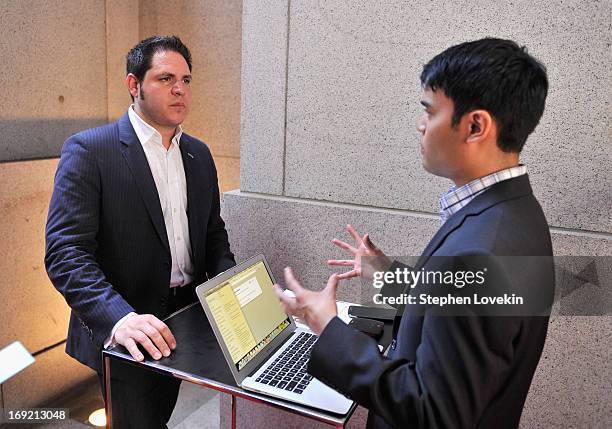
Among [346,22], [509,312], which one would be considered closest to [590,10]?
[346,22]

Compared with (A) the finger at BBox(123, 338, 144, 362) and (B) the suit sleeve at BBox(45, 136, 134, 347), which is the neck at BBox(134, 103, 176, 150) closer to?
(B) the suit sleeve at BBox(45, 136, 134, 347)

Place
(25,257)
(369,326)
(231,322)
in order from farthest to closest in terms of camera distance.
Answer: (25,257), (369,326), (231,322)

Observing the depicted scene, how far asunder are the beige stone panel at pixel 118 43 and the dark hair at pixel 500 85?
2816 mm

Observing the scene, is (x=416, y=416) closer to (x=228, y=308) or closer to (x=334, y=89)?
(x=228, y=308)

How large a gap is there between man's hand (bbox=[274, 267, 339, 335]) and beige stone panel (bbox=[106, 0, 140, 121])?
2650 millimetres

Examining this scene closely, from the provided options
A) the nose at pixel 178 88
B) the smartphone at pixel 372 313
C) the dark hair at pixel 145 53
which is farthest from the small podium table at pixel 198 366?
the dark hair at pixel 145 53

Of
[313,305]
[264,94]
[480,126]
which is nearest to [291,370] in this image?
[313,305]

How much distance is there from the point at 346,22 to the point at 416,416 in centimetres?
165

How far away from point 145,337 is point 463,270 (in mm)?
1026

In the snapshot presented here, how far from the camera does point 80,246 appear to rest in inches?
71.7

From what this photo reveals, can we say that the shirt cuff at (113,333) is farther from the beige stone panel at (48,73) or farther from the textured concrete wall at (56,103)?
the beige stone panel at (48,73)

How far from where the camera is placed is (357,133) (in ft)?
7.13

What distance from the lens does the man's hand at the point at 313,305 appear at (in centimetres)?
115

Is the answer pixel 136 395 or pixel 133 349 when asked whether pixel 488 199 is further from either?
pixel 136 395
